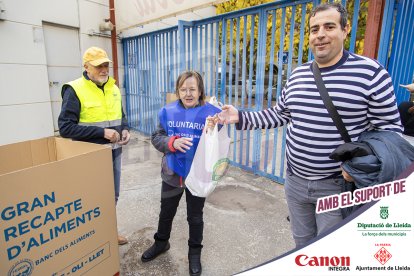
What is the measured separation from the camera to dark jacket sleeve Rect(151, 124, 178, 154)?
1937 mm

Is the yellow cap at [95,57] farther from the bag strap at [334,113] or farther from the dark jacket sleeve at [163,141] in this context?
the bag strap at [334,113]

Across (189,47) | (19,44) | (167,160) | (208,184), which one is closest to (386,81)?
(208,184)

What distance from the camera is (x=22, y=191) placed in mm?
1054

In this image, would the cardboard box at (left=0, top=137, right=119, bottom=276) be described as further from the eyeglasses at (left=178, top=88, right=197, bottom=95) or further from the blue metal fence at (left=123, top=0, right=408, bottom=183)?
the blue metal fence at (left=123, top=0, right=408, bottom=183)

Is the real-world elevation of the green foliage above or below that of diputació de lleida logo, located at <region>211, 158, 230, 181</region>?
above

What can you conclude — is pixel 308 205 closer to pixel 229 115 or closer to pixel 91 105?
pixel 229 115

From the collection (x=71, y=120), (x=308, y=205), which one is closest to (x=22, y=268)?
(x=71, y=120)

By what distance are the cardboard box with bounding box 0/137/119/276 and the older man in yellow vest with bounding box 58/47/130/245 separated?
1.63 feet

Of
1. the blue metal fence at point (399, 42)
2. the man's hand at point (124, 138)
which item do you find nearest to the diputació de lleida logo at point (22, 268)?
the man's hand at point (124, 138)

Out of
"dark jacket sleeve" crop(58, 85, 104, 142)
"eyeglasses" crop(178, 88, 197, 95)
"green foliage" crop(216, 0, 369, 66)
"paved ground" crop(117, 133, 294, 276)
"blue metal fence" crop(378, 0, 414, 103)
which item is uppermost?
"green foliage" crop(216, 0, 369, 66)

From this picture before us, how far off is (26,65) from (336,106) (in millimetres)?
5372

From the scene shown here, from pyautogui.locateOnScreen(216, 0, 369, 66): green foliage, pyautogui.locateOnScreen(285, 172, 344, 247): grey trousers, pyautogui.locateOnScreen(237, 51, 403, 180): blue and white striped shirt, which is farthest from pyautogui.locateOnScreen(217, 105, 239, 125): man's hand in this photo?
pyautogui.locateOnScreen(216, 0, 369, 66): green foliage

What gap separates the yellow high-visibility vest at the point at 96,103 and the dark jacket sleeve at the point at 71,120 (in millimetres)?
43

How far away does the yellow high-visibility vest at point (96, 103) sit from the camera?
2.09 metres
